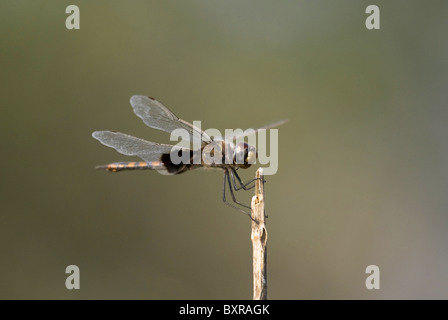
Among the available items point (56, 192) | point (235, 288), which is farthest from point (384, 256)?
point (56, 192)

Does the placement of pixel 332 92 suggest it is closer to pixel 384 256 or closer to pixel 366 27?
pixel 366 27

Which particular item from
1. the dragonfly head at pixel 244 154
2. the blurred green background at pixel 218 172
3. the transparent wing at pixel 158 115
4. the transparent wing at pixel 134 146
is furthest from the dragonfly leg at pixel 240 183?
the blurred green background at pixel 218 172

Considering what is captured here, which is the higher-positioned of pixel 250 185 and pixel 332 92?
pixel 332 92

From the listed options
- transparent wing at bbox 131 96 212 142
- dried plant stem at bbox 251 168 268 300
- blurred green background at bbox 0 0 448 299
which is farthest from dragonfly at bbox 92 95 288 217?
blurred green background at bbox 0 0 448 299

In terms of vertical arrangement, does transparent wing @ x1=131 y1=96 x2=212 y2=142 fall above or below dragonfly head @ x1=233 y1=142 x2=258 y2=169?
above

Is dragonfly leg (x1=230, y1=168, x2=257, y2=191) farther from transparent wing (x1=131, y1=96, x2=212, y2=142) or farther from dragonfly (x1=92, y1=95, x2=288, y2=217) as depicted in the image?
transparent wing (x1=131, y1=96, x2=212, y2=142)

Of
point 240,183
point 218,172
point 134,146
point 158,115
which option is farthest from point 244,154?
point 218,172
